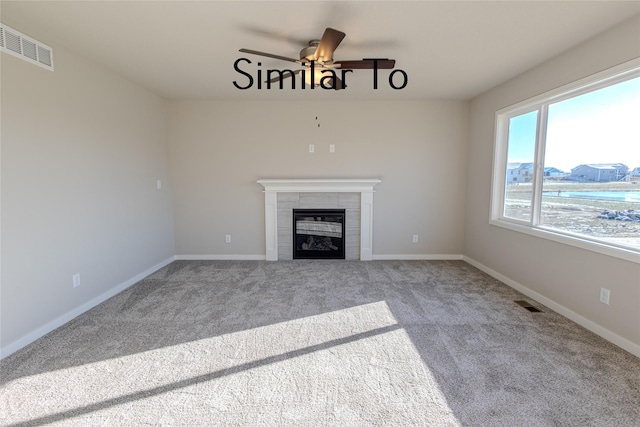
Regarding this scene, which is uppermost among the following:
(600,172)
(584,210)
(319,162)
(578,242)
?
(319,162)

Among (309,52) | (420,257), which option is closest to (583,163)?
(420,257)

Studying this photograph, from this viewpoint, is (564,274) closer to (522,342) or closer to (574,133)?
(522,342)

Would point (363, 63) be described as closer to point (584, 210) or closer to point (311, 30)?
point (311, 30)

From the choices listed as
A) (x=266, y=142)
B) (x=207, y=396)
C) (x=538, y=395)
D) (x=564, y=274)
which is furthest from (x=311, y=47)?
(x=564, y=274)

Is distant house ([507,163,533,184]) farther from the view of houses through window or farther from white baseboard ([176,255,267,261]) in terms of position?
white baseboard ([176,255,267,261])

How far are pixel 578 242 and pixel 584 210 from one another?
12.2 inches

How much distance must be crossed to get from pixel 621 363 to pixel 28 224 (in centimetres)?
439

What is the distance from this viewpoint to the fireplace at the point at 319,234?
4578mm

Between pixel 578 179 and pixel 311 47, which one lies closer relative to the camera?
pixel 311 47

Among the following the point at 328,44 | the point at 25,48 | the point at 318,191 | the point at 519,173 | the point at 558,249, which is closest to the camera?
the point at 328,44

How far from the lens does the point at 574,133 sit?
2.76m

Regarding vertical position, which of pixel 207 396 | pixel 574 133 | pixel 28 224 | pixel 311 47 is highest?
pixel 311 47

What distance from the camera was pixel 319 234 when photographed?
4.62m

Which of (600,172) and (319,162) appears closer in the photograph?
(600,172)
